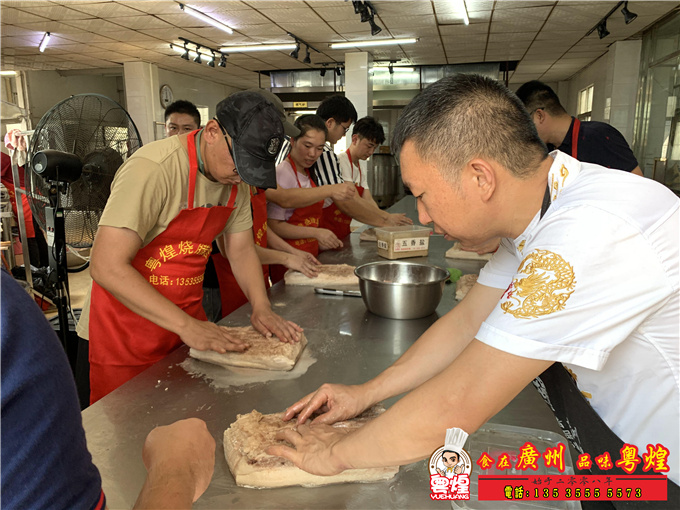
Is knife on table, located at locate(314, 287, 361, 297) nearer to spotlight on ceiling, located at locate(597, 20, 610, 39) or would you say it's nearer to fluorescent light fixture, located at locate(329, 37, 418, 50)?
spotlight on ceiling, located at locate(597, 20, 610, 39)

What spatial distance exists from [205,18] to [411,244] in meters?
5.25

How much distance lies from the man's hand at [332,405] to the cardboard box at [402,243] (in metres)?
2.02

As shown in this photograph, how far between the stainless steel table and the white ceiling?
17.0 ft

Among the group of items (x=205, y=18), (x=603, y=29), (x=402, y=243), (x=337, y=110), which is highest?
(x=205, y=18)

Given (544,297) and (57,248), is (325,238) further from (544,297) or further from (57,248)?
(544,297)

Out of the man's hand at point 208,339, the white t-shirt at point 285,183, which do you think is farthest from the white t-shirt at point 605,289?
the white t-shirt at point 285,183

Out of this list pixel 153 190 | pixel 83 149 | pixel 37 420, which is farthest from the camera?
pixel 83 149

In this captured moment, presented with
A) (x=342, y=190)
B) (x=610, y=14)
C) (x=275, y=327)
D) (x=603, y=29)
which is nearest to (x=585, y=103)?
(x=603, y=29)

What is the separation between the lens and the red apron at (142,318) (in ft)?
6.05

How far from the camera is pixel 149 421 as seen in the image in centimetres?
124

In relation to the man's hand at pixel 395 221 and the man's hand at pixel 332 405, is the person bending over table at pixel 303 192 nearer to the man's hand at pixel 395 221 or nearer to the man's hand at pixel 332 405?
the man's hand at pixel 395 221

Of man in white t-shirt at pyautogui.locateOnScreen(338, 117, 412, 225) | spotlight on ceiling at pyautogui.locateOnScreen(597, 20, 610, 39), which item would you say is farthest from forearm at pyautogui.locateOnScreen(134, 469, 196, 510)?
spotlight on ceiling at pyautogui.locateOnScreen(597, 20, 610, 39)

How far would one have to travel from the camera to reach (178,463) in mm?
901

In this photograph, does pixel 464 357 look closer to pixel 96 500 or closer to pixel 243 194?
pixel 96 500
